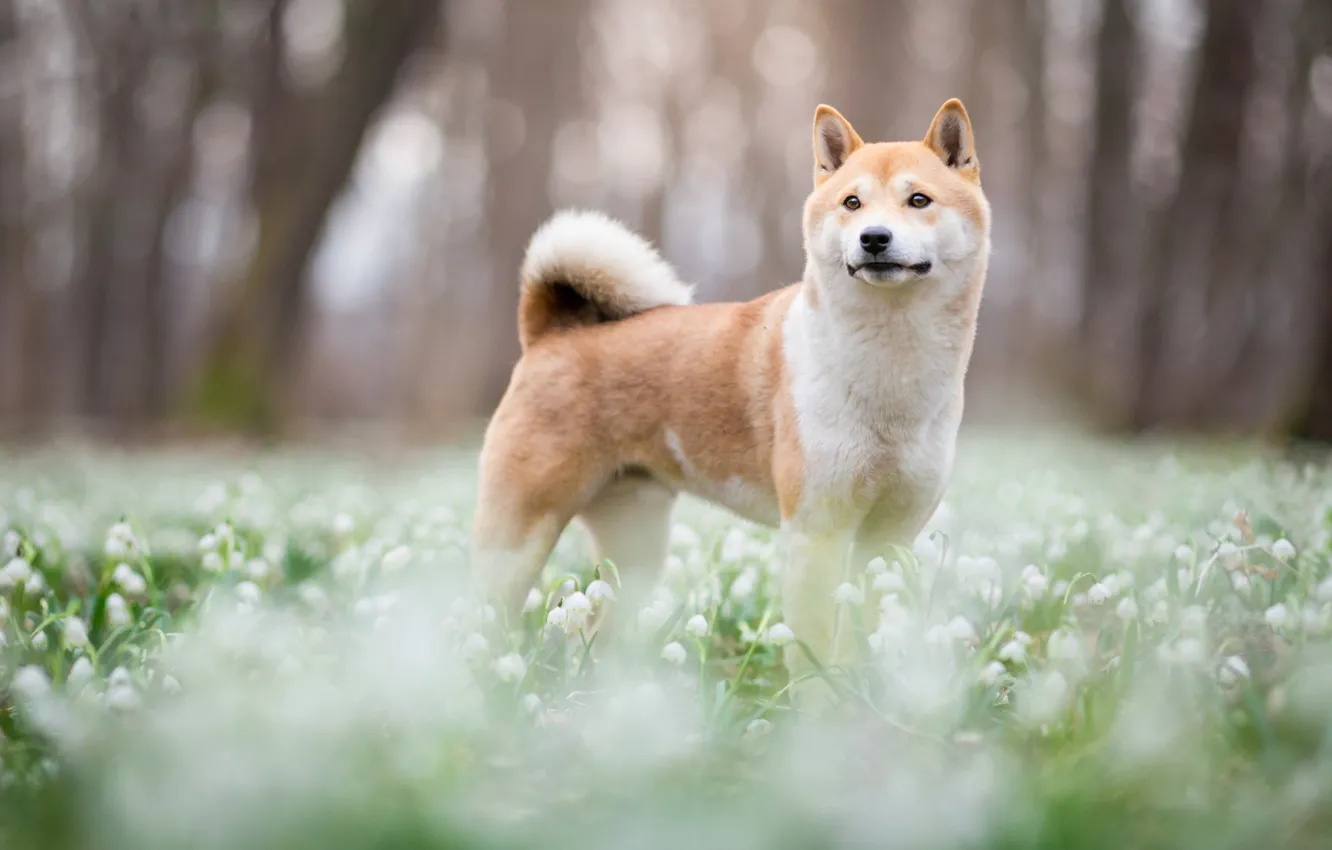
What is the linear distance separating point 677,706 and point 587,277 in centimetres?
192

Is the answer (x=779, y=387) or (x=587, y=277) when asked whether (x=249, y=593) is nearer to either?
(x=587, y=277)

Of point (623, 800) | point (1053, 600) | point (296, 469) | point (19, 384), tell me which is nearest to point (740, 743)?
point (623, 800)

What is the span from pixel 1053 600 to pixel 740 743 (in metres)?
1.51

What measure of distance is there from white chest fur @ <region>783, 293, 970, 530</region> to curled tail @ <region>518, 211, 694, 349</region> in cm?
104

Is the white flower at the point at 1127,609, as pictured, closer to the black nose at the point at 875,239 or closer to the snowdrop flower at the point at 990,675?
the snowdrop flower at the point at 990,675

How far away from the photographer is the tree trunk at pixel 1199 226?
1162cm

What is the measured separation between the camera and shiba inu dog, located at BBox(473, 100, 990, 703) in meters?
3.38

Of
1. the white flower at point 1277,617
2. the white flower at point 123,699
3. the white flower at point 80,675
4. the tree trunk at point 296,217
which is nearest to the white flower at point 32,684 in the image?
the white flower at point 123,699

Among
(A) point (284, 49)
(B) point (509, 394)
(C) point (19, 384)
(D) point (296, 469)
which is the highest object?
(A) point (284, 49)

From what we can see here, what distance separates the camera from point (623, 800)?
2227 millimetres

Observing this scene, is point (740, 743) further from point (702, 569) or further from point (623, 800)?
point (702, 569)

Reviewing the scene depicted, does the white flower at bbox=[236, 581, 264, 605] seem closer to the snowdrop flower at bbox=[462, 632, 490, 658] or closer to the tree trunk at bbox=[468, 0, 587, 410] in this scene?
the snowdrop flower at bbox=[462, 632, 490, 658]

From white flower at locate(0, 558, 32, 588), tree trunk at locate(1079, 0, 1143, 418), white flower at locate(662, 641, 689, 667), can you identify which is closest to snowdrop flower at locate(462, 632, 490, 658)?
white flower at locate(662, 641, 689, 667)

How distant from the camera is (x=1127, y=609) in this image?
3010mm
